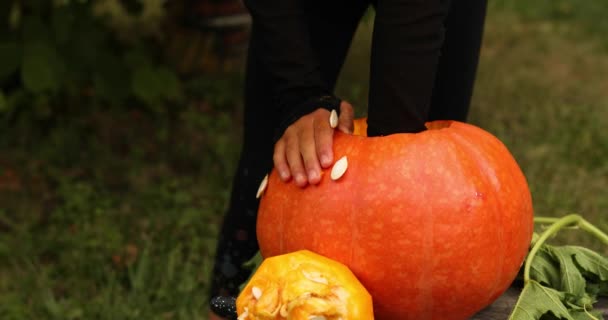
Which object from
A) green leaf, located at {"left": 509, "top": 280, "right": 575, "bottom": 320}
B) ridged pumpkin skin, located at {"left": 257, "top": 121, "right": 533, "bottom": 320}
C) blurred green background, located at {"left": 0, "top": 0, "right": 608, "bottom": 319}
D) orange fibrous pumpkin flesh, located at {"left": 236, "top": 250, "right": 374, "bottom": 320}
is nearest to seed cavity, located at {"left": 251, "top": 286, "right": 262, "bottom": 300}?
orange fibrous pumpkin flesh, located at {"left": 236, "top": 250, "right": 374, "bottom": 320}

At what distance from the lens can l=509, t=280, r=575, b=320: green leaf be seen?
4.63 ft

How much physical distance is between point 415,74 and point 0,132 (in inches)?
104

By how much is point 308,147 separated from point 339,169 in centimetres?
7

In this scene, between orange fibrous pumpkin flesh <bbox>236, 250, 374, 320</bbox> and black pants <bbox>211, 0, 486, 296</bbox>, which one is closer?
orange fibrous pumpkin flesh <bbox>236, 250, 374, 320</bbox>

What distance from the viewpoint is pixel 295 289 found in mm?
1239

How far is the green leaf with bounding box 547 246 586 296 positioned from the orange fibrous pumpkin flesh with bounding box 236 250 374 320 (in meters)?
0.45

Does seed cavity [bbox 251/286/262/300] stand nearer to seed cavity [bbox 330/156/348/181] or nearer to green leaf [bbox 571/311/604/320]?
seed cavity [bbox 330/156/348/181]

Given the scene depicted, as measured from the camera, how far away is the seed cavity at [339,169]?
1.40 m

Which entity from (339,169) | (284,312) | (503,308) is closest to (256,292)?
(284,312)

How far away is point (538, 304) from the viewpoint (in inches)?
56.3

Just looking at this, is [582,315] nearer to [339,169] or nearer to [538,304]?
[538,304]

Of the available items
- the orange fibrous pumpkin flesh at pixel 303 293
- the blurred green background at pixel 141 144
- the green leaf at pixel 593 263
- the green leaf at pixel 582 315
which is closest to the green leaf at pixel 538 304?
the green leaf at pixel 582 315

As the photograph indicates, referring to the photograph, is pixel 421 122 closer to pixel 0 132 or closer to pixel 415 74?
pixel 415 74

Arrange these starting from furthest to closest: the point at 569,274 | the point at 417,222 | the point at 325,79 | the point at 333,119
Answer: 1. the point at 325,79
2. the point at 569,274
3. the point at 333,119
4. the point at 417,222
